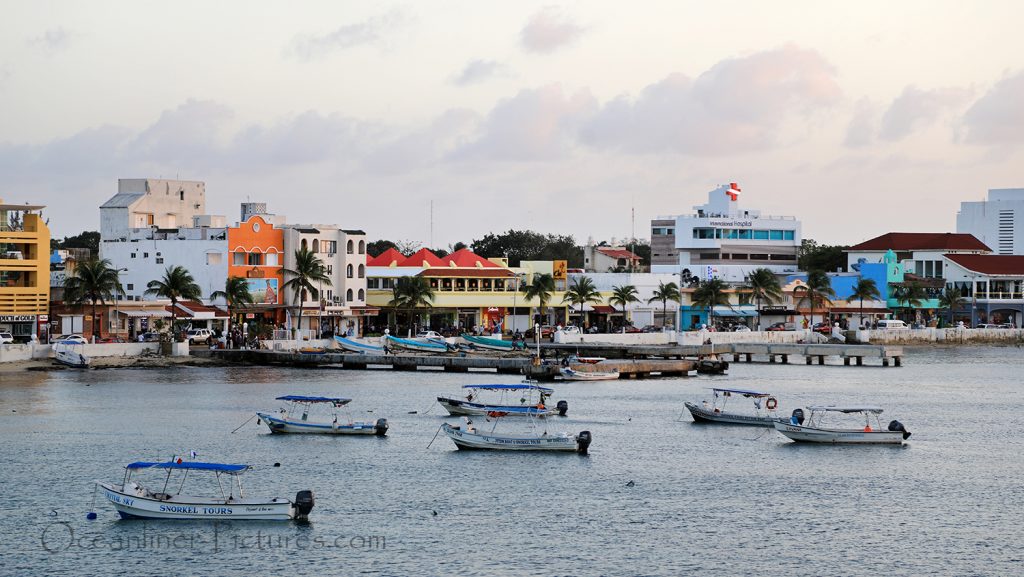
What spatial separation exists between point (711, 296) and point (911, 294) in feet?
96.7

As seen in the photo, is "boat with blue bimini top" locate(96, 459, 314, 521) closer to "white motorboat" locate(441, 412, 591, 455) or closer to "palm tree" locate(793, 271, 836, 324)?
"white motorboat" locate(441, 412, 591, 455)

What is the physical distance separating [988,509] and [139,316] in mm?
78740

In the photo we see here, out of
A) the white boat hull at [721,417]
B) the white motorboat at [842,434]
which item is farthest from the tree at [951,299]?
the white motorboat at [842,434]

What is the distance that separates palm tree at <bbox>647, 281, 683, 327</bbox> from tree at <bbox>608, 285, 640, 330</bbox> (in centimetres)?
216

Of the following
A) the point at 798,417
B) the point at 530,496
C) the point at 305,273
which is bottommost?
the point at 530,496

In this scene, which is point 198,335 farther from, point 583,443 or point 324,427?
point 583,443

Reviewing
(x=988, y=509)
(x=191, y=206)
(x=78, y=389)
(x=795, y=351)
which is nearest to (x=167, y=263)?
(x=191, y=206)

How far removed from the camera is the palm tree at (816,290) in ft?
485

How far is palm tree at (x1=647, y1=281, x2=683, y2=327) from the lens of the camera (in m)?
141

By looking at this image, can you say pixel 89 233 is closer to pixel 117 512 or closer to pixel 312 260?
pixel 312 260

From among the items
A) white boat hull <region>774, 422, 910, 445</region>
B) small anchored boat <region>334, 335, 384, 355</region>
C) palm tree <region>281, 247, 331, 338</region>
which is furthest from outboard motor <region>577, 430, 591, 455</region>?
palm tree <region>281, 247, 331, 338</region>

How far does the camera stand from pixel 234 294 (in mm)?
113438

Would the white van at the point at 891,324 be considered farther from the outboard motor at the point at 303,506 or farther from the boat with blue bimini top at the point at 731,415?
the outboard motor at the point at 303,506

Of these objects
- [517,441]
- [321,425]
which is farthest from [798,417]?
[321,425]
